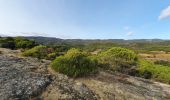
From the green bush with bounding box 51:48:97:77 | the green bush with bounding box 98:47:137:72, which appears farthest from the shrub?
the green bush with bounding box 51:48:97:77

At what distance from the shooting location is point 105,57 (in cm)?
1541

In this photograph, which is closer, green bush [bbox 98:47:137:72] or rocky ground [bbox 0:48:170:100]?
rocky ground [bbox 0:48:170:100]

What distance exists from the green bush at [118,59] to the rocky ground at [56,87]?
205 inches

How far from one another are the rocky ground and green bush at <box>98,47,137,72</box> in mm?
5207

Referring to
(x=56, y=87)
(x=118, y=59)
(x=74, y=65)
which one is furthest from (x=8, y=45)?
(x=56, y=87)

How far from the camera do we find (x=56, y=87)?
7.42 m

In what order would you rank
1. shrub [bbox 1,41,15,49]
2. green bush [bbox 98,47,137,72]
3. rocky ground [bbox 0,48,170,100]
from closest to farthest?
1. rocky ground [bbox 0,48,170,100]
2. green bush [bbox 98,47,137,72]
3. shrub [bbox 1,41,15,49]

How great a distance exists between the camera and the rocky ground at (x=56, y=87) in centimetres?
663

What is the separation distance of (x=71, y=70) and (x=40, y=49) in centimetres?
815

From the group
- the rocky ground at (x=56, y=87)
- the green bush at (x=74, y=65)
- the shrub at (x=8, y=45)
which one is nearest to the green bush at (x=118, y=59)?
the green bush at (x=74, y=65)

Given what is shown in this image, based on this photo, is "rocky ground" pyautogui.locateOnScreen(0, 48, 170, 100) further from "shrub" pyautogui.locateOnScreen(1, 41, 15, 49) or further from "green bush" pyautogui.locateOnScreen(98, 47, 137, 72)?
"shrub" pyautogui.locateOnScreen(1, 41, 15, 49)

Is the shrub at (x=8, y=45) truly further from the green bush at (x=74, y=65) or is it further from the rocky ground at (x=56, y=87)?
the green bush at (x=74, y=65)

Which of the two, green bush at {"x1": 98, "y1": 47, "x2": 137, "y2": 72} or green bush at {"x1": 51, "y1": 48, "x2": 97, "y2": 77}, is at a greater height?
green bush at {"x1": 51, "y1": 48, "x2": 97, "y2": 77}

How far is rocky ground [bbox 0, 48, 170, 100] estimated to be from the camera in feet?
21.7
